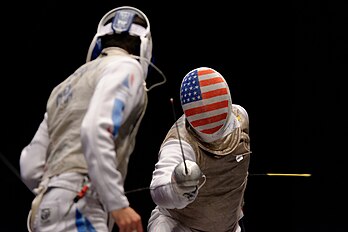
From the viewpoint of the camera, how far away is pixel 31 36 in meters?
2.92

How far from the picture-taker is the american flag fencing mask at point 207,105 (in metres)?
2.48

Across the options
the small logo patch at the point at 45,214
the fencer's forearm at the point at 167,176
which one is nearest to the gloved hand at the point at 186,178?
the fencer's forearm at the point at 167,176

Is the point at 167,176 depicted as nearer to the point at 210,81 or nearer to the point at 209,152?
the point at 209,152

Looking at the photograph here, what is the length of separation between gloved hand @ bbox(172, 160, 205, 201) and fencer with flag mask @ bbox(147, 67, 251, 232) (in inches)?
8.3

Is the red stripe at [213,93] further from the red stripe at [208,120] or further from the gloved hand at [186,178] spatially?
the gloved hand at [186,178]

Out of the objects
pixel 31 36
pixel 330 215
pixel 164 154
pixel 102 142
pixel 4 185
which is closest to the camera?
pixel 102 142

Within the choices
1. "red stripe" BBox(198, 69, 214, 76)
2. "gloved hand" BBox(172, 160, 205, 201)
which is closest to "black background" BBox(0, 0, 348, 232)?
"red stripe" BBox(198, 69, 214, 76)

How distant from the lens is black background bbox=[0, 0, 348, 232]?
2.96 meters

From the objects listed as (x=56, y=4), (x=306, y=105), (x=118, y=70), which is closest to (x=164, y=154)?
(x=118, y=70)

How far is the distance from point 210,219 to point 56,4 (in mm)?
1095

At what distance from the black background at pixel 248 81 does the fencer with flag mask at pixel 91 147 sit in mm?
1083

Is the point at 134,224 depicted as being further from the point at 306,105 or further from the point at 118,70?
the point at 306,105

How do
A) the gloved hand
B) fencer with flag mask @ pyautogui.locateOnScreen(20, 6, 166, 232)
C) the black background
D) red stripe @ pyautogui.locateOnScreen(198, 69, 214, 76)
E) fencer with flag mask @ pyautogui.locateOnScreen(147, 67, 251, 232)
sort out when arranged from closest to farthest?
fencer with flag mask @ pyautogui.locateOnScreen(20, 6, 166, 232) → the gloved hand → fencer with flag mask @ pyautogui.locateOnScreen(147, 67, 251, 232) → red stripe @ pyautogui.locateOnScreen(198, 69, 214, 76) → the black background

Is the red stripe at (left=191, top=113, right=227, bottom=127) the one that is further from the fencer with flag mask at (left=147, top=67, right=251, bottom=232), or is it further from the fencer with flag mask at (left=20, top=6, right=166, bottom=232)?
the fencer with flag mask at (left=20, top=6, right=166, bottom=232)
